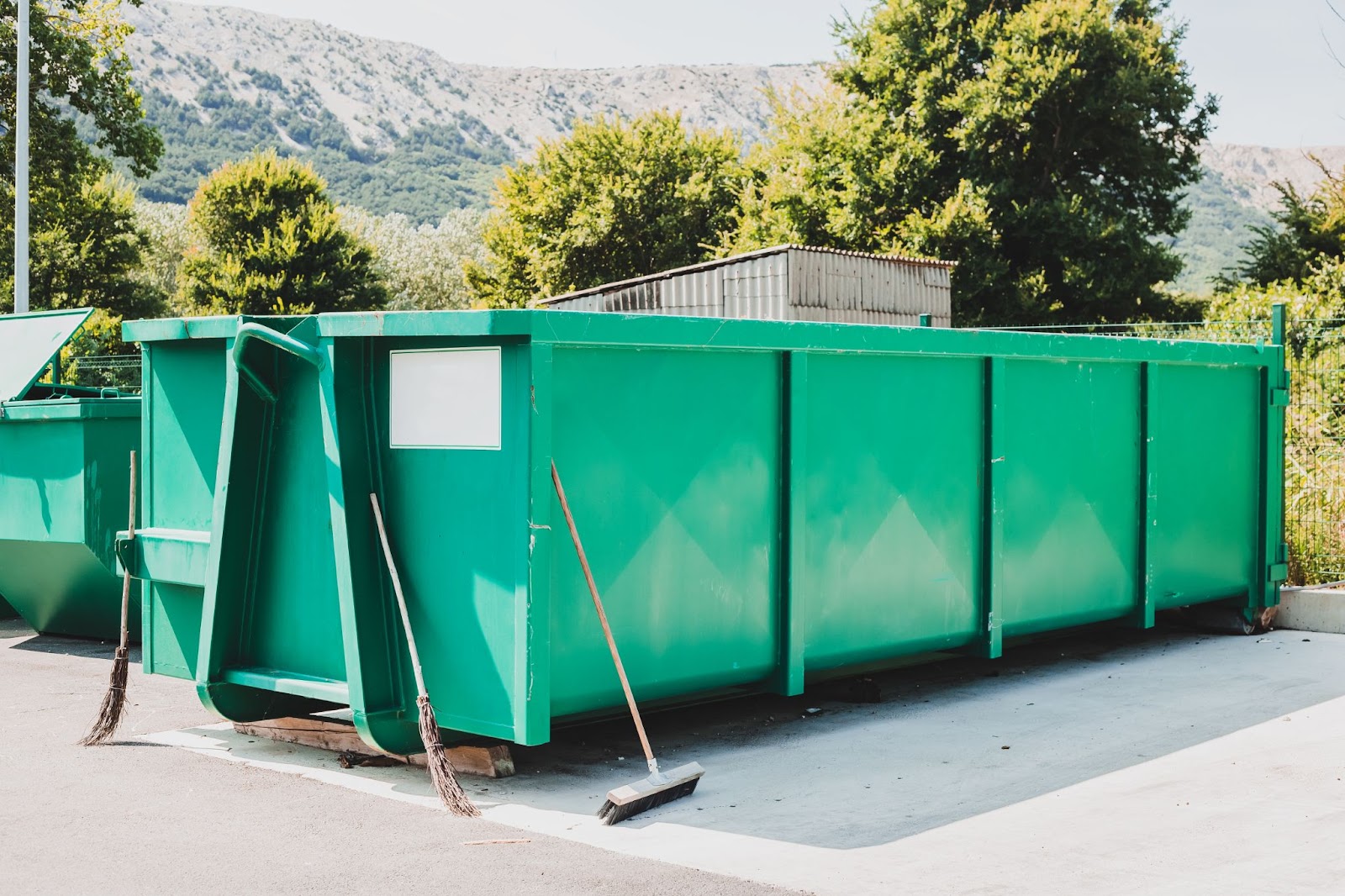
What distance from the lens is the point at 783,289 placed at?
761 inches

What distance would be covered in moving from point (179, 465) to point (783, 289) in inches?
554

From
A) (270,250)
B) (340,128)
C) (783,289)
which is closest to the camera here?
(783,289)

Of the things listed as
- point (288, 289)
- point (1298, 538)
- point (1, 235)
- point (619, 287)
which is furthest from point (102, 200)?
point (1298, 538)

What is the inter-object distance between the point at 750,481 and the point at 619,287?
1595 centimetres

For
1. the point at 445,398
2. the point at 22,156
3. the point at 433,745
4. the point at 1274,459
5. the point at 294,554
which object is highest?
the point at 22,156

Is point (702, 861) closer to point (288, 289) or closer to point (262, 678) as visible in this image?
point (262, 678)

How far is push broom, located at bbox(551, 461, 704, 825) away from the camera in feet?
15.2

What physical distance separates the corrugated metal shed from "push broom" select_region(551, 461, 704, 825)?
13.9 m

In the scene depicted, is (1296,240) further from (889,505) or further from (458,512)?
(458,512)

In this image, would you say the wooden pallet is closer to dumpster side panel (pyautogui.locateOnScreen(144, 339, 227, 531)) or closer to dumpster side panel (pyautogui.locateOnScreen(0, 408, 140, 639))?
dumpster side panel (pyautogui.locateOnScreen(144, 339, 227, 531))

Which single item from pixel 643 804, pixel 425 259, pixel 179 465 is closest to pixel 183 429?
pixel 179 465

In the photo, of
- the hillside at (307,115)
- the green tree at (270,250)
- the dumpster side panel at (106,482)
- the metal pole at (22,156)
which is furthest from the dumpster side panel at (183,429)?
the hillside at (307,115)

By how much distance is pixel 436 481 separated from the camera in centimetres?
514

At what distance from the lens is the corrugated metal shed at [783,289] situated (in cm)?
1939
